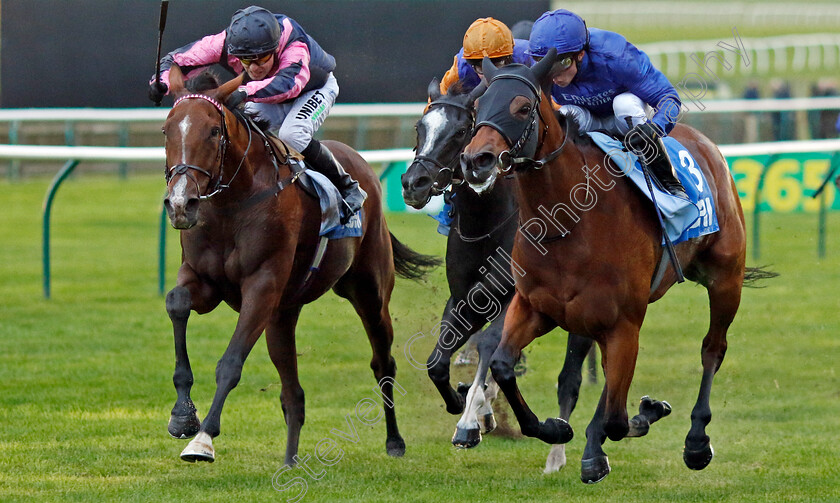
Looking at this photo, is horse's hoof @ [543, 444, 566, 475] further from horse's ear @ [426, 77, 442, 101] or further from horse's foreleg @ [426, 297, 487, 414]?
horse's ear @ [426, 77, 442, 101]

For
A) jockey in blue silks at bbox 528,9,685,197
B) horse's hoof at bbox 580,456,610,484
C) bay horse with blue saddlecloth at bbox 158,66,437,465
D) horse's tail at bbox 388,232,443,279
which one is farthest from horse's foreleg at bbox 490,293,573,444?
horse's tail at bbox 388,232,443,279

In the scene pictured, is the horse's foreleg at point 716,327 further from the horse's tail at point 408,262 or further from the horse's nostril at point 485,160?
the horse's nostril at point 485,160

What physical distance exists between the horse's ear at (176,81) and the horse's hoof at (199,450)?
1396 millimetres

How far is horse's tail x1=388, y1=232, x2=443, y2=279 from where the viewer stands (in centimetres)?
668

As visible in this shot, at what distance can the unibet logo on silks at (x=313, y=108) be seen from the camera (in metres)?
5.75

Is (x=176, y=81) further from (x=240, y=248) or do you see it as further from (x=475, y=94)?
(x=475, y=94)

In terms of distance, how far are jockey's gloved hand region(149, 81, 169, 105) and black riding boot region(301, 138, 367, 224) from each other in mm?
783

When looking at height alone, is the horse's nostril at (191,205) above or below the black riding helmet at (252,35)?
below

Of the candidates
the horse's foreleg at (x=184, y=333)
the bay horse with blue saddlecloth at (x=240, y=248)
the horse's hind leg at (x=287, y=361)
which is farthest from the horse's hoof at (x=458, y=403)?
the horse's foreleg at (x=184, y=333)

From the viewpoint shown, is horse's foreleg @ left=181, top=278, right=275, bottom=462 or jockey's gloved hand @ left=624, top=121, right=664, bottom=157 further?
jockey's gloved hand @ left=624, top=121, right=664, bottom=157

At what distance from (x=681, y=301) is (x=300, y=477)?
5.79 meters

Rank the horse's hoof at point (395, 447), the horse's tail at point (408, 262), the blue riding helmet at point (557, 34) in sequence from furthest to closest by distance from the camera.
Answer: the horse's tail at point (408, 262), the horse's hoof at point (395, 447), the blue riding helmet at point (557, 34)

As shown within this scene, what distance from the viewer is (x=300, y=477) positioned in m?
5.34

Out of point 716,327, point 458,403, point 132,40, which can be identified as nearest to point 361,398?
point 458,403
